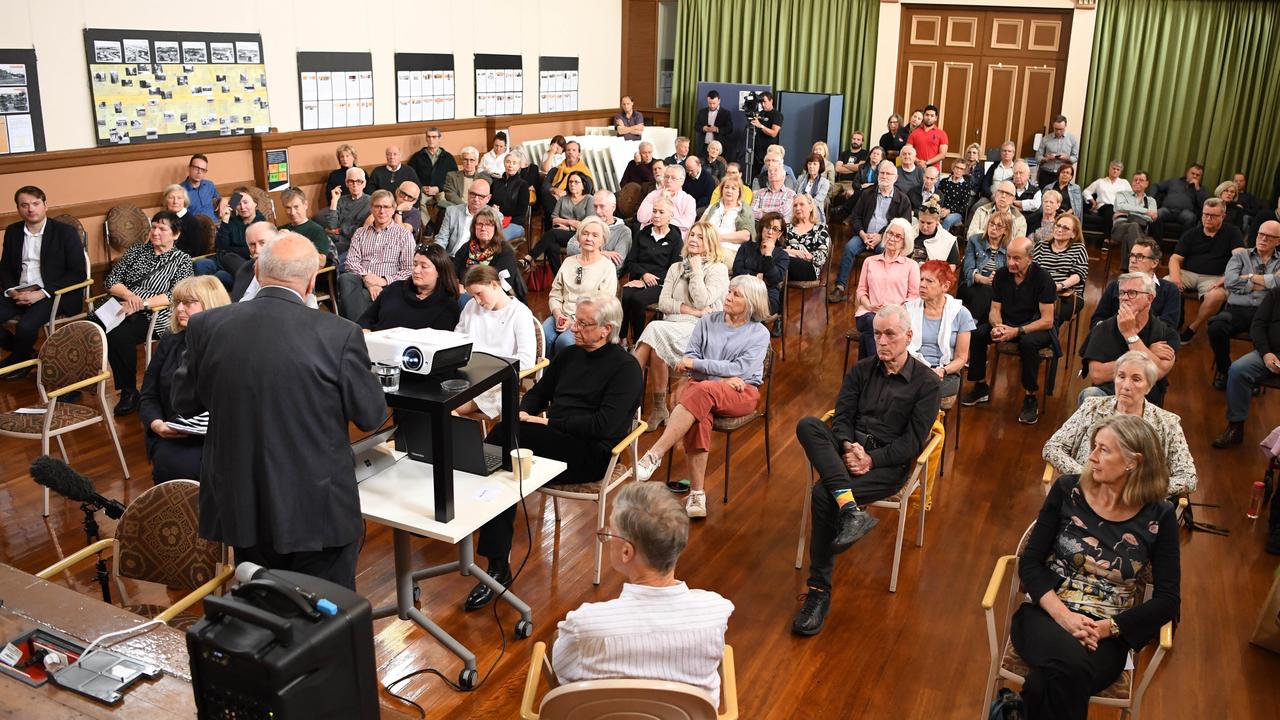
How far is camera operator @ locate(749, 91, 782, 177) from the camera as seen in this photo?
1202 centimetres

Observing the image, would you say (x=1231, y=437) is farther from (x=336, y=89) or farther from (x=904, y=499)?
(x=336, y=89)

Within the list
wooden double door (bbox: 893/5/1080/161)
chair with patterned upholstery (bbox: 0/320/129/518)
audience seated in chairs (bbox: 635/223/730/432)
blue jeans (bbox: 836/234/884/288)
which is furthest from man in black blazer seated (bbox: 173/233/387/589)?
wooden double door (bbox: 893/5/1080/161)

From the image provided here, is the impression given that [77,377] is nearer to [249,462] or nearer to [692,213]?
[249,462]

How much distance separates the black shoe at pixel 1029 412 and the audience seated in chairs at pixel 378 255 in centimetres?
396

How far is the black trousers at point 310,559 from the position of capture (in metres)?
2.87

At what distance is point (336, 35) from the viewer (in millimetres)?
9367

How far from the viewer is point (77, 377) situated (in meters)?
4.67

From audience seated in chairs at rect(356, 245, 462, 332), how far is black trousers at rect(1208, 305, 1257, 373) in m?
4.76

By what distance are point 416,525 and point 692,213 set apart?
5758 mm

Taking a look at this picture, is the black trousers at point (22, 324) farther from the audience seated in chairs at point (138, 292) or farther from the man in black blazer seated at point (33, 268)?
the audience seated in chairs at point (138, 292)

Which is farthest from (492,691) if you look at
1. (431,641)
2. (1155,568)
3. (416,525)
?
(1155,568)

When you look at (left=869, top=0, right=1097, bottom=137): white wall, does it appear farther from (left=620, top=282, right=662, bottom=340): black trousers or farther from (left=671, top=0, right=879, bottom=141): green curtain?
(left=620, top=282, right=662, bottom=340): black trousers

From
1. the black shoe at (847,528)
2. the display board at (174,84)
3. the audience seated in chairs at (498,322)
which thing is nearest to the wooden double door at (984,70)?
the display board at (174,84)

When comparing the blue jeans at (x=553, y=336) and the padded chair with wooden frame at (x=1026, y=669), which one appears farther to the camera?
the blue jeans at (x=553, y=336)
